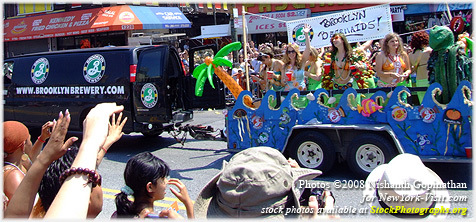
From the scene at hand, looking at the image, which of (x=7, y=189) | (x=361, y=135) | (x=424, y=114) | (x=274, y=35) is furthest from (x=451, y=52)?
(x=274, y=35)

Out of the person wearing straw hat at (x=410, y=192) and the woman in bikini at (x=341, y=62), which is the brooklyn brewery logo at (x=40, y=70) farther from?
the person wearing straw hat at (x=410, y=192)

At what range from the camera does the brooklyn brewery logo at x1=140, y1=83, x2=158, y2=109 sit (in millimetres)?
7695

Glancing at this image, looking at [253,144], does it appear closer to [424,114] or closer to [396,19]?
[424,114]

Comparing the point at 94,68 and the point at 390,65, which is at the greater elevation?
the point at 94,68

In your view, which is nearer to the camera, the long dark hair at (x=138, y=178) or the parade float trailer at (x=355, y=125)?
the long dark hair at (x=138, y=178)

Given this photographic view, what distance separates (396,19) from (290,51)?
11.9m

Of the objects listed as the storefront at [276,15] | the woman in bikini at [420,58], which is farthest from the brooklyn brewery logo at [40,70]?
the storefront at [276,15]

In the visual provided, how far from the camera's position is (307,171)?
2441 millimetres

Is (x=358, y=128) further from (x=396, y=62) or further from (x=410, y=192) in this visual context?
(x=410, y=192)

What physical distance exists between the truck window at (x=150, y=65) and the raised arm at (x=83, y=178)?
581 cm

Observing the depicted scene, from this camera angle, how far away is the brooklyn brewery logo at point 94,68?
811 centimetres

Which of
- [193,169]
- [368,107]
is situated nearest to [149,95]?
[193,169]

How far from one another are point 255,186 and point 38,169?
98cm

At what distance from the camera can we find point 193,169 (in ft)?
22.9
